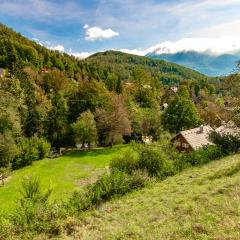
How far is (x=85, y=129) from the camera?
67.0m

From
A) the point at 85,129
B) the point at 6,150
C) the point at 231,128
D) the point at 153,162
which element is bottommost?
the point at 6,150

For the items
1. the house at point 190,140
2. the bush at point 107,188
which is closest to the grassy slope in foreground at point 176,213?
the bush at point 107,188

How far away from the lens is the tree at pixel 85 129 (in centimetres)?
6719

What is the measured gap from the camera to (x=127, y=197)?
24.6 metres

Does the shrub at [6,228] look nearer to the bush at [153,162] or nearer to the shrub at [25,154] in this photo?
the bush at [153,162]

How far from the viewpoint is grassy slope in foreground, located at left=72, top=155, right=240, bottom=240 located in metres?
14.2

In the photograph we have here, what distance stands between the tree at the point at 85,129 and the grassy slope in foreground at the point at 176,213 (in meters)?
42.7

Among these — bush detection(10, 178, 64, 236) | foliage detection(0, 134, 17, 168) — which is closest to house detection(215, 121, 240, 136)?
bush detection(10, 178, 64, 236)

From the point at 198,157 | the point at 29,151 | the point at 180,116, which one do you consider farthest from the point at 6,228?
the point at 180,116

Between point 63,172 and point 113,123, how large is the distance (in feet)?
62.2

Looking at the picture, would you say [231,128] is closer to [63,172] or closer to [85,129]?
[63,172]

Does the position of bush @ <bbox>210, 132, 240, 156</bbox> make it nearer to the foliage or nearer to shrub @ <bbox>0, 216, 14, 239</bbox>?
shrub @ <bbox>0, 216, 14, 239</bbox>

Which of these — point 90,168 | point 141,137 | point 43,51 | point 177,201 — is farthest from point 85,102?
point 43,51

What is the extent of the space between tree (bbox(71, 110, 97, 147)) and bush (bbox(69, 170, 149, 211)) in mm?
40440
